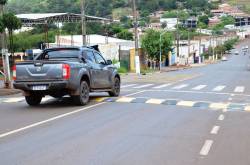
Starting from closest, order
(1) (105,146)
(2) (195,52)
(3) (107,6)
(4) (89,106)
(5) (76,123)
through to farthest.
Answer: (1) (105,146)
(5) (76,123)
(4) (89,106)
(3) (107,6)
(2) (195,52)

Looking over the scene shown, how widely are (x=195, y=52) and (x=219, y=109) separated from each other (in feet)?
436

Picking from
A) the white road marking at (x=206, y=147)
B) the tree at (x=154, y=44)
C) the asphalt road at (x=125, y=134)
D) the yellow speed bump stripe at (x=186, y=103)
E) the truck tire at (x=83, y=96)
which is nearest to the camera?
the asphalt road at (x=125, y=134)

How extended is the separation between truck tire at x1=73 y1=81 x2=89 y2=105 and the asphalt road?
0.94 ft

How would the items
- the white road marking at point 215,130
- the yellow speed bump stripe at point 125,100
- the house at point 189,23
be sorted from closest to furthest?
1. the white road marking at point 215,130
2. the yellow speed bump stripe at point 125,100
3. the house at point 189,23

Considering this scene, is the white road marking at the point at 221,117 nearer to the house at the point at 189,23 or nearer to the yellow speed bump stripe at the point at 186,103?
the yellow speed bump stripe at the point at 186,103

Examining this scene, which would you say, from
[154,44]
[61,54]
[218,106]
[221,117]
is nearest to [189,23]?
[154,44]

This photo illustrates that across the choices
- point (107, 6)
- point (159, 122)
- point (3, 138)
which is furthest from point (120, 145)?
point (107, 6)

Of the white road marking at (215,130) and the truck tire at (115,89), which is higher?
the truck tire at (115,89)

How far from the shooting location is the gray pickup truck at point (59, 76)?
15570 millimetres

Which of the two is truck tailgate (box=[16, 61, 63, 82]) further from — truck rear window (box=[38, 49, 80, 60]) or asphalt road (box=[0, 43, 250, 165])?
truck rear window (box=[38, 49, 80, 60])

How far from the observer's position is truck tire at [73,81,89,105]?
16.0 meters

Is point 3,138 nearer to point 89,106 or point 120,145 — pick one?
point 120,145

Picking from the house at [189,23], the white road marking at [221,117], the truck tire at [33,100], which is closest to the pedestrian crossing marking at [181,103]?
the truck tire at [33,100]

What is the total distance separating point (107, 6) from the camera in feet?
374
